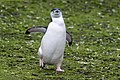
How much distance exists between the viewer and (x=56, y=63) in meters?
9.73

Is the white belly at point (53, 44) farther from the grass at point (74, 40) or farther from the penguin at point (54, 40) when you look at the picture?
the grass at point (74, 40)

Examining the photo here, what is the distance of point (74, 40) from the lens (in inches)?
562

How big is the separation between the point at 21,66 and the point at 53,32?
3.82 feet

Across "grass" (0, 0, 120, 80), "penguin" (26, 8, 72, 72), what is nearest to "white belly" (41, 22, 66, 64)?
"penguin" (26, 8, 72, 72)

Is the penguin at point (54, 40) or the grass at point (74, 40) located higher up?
the penguin at point (54, 40)

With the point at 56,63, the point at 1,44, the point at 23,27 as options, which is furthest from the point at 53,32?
the point at 23,27

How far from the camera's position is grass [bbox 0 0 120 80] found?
377 inches

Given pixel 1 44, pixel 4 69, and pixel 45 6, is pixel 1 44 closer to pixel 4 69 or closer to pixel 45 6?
pixel 4 69

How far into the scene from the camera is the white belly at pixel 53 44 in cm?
941

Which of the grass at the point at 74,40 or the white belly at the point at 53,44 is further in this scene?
the grass at the point at 74,40

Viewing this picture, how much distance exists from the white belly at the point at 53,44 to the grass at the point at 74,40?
29 cm

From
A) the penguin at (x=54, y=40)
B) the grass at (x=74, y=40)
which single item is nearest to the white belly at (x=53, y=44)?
the penguin at (x=54, y=40)

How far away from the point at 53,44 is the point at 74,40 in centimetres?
482

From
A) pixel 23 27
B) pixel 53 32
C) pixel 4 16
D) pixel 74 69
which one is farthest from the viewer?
pixel 4 16
